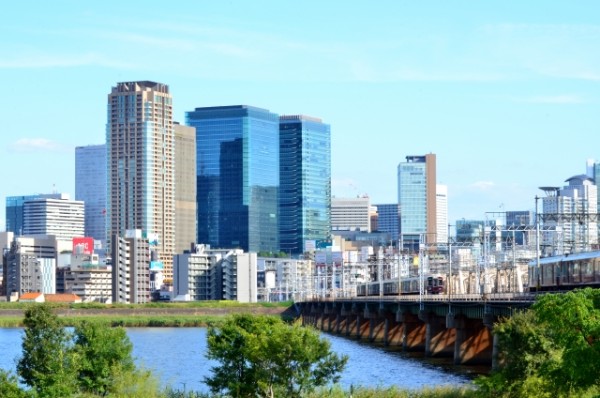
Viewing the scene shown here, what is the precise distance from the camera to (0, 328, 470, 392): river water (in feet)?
265

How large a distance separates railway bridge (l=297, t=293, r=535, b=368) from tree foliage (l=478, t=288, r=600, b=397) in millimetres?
17418

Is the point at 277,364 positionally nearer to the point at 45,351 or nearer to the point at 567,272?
the point at 45,351

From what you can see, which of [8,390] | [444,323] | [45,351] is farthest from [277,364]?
[444,323]

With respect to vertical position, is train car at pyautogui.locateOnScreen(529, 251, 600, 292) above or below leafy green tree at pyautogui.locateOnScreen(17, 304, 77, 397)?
above

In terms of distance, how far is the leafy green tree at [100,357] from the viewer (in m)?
63.1

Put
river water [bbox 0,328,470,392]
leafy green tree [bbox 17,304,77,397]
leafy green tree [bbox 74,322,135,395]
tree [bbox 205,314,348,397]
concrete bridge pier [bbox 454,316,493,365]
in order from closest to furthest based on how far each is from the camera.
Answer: tree [bbox 205,314,348,397]
leafy green tree [bbox 17,304,77,397]
leafy green tree [bbox 74,322,135,395]
river water [bbox 0,328,470,392]
concrete bridge pier [bbox 454,316,493,365]

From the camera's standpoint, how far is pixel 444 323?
117438mm

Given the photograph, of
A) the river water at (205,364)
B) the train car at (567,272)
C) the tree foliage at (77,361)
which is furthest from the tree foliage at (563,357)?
the train car at (567,272)

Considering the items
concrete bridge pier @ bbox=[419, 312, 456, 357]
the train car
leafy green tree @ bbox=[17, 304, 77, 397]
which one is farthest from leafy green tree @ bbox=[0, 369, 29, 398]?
concrete bridge pier @ bbox=[419, 312, 456, 357]

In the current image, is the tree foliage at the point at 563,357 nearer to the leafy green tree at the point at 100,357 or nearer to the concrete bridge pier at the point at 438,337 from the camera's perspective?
the leafy green tree at the point at 100,357

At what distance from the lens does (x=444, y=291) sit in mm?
161250

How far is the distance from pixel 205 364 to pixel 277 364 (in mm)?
41933

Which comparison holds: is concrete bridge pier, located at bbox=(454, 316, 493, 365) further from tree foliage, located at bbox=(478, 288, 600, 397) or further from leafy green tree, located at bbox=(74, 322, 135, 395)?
leafy green tree, located at bbox=(74, 322, 135, 395)

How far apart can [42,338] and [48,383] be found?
623 centimetres
